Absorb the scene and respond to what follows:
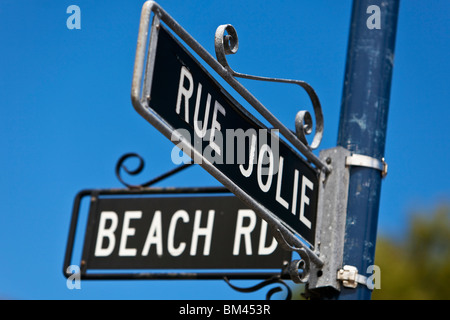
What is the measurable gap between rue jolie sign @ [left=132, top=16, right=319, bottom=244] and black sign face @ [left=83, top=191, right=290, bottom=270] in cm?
84


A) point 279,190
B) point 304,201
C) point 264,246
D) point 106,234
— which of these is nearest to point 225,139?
point 279,190

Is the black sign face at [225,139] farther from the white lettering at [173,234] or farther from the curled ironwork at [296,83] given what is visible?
the white lettering at [173,234]

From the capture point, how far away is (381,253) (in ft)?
63.8

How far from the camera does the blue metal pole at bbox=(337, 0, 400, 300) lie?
3.40 m

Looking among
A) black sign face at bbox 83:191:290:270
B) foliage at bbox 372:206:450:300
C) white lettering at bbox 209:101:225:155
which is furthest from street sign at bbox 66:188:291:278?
foliage at bbox 372:206:450:300

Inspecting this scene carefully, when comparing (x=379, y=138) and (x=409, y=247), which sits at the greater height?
(x=409, y=247)

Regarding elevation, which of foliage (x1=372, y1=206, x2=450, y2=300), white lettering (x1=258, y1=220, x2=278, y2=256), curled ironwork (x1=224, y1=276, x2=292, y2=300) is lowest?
curled ironwork (x1=224, y1=276, x2=292, y2=300)

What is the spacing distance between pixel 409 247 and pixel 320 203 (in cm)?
1712

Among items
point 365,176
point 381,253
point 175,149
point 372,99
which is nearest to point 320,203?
point 365,176

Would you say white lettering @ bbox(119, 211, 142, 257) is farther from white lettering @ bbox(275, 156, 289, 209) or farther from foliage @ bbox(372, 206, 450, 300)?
foliage @ bbox(372, 206, 450, 300)

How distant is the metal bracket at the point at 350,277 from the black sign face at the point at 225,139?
182 millimetres
